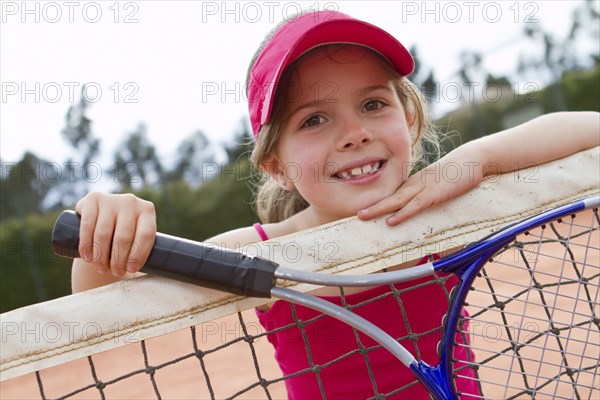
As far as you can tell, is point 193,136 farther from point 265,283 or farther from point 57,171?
point 265,283

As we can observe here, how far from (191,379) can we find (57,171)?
28.4ft

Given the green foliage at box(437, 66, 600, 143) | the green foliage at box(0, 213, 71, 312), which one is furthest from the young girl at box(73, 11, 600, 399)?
the green foliage at box(437, 66, 600, 143)

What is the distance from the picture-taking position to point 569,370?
1073 millimetres

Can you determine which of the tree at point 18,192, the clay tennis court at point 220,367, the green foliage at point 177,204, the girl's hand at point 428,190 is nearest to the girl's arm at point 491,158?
the girl's hand at point 428,190

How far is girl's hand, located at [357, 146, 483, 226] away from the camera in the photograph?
1.07 metres

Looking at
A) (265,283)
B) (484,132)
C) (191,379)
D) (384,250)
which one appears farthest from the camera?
(484,132)

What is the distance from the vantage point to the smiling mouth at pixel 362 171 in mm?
1276

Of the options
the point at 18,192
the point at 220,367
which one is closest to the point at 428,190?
the point at 220,367

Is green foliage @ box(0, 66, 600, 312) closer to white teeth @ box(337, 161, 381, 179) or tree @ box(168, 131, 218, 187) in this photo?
tree @ box(168, 131, 218, 187)

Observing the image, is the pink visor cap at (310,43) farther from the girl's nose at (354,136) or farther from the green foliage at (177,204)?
the green foliage at (177,204)

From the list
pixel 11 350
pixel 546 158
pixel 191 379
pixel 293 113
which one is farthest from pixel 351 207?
pixel 191 379

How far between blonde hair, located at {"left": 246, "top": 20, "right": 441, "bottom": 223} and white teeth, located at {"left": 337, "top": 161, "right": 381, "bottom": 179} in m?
0.18

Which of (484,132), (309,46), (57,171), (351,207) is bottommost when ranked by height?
(351,207)

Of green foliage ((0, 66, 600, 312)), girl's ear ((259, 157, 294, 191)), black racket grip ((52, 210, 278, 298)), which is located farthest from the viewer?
green foliage ((0, 66, 600, 312))
